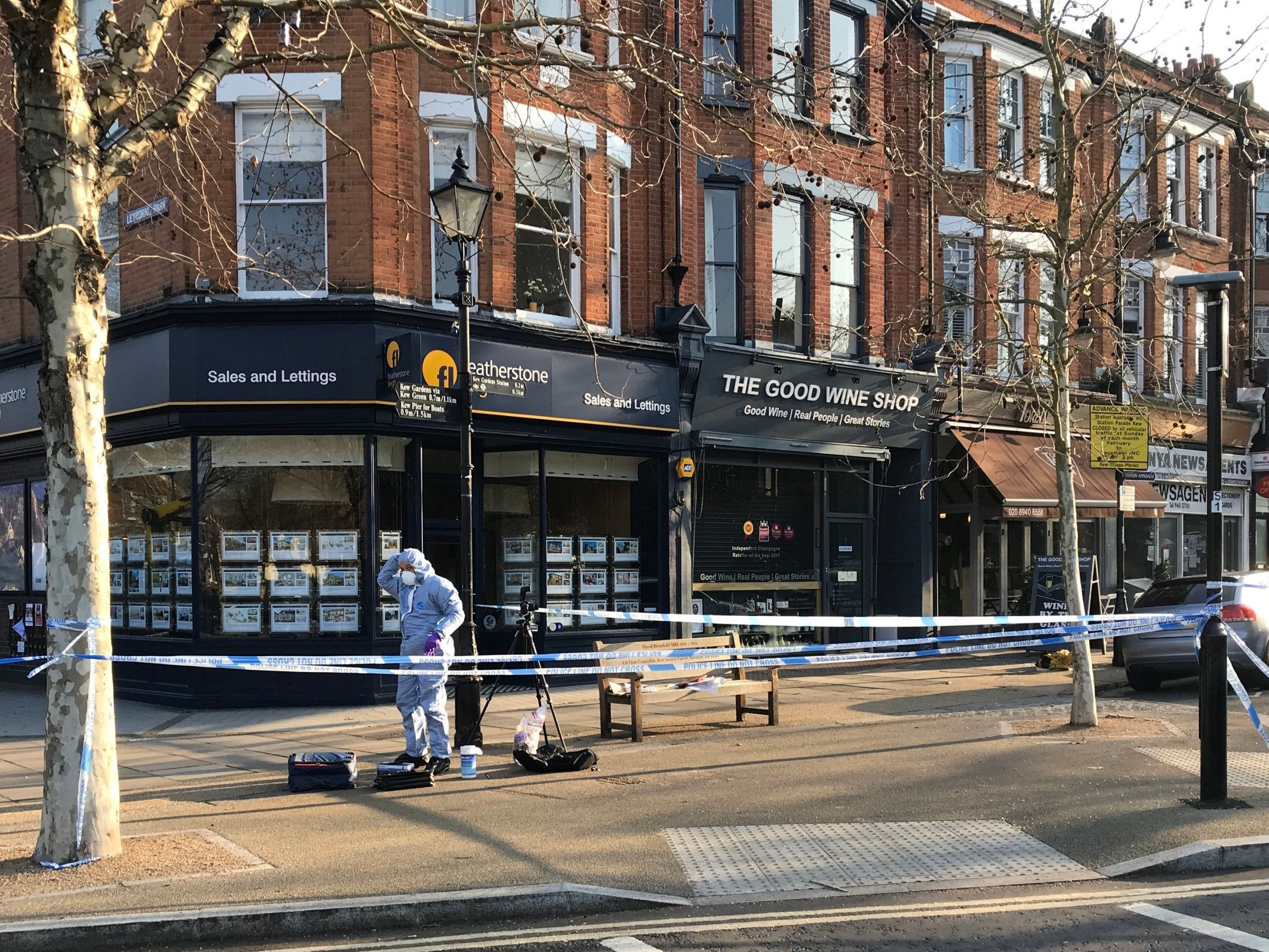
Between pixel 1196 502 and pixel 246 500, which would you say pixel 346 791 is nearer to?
pixel 246 500

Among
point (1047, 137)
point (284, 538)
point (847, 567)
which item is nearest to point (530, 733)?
point (284, 538)

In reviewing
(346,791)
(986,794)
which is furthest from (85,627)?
(986,794)

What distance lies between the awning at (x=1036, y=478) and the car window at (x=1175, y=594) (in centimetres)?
397

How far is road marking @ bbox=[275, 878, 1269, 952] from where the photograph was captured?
5.74 metres

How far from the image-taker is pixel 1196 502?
28.2 m

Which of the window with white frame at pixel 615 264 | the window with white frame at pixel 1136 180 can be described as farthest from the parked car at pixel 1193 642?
the window with white frame at pixel 1136 180

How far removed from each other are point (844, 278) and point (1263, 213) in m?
15.0

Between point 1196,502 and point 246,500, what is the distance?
21.8 metres

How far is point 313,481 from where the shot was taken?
14984 millimetres

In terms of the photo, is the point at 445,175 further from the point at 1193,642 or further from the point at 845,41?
the point at 1193,642

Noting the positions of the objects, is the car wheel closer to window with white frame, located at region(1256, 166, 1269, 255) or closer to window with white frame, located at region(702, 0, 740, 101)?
window with white frame, located at region(702, 0, 740, 101)

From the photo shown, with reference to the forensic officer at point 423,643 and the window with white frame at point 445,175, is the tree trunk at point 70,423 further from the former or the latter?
the window with white frame at point 445,175

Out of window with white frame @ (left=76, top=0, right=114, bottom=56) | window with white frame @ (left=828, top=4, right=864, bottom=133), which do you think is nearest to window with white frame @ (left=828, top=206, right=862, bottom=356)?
window with white frame @ (left=828, top=4, right=864, bottom=133)

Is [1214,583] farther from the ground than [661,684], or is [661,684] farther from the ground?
[1214,583]
